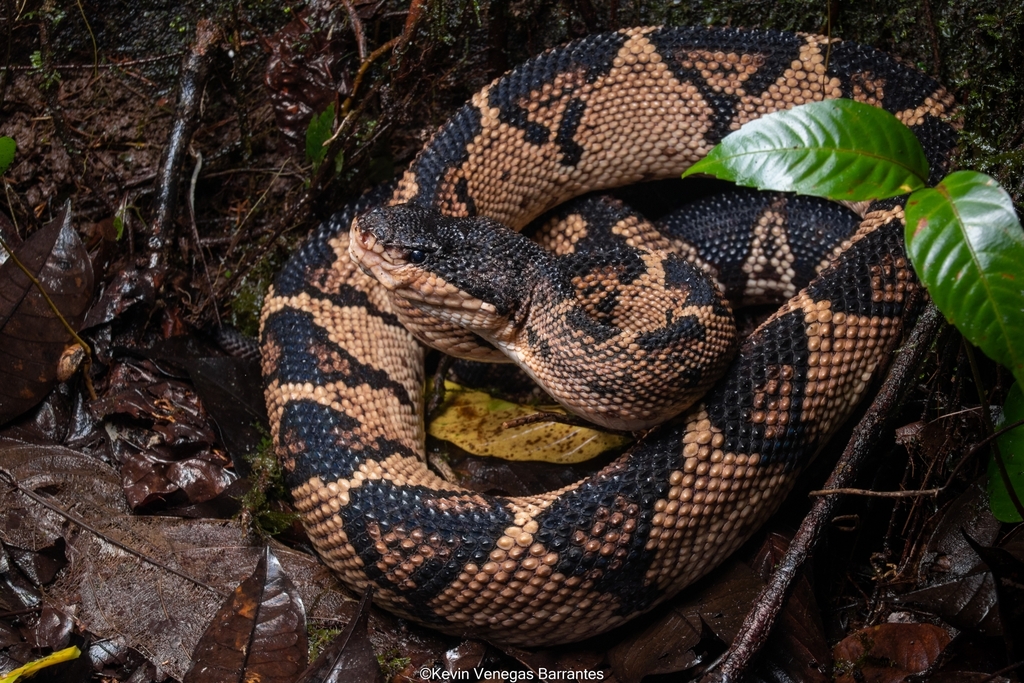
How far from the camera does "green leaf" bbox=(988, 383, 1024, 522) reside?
2807 millimetres

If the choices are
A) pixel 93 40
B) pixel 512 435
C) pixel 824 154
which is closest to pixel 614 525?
pixel 512 435

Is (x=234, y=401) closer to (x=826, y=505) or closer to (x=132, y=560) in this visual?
(x=132, y=560)

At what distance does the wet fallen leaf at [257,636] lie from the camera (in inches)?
123

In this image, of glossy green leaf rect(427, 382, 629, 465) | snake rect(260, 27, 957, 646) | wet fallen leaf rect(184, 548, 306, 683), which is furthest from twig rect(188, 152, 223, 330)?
wet fallen leaf rect(184, 548, 306, 683)

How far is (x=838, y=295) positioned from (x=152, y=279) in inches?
141

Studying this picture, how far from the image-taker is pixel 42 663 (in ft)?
9.56

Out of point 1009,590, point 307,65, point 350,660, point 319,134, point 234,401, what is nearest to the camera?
point 1009,590

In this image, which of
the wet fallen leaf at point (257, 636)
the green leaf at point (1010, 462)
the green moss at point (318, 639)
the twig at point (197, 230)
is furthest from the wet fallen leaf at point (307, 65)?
the green leaf at point (1010, 462)

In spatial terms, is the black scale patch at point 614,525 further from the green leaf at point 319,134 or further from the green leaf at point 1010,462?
the green leaf at point 319,134

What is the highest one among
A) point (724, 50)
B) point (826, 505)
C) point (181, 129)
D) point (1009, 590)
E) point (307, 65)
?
point (724, 50)

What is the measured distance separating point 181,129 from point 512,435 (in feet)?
8.57

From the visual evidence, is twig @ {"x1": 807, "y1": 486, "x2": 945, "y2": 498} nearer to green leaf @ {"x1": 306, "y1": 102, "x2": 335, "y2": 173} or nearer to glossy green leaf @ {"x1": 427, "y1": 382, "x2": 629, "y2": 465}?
glossy green leaf @ {"x1": 427, "y1": 382, "x2": 629, "y2": 465}

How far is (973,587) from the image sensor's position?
303 centimetres

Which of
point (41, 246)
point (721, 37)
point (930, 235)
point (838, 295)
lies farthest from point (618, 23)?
point (41, 246)
